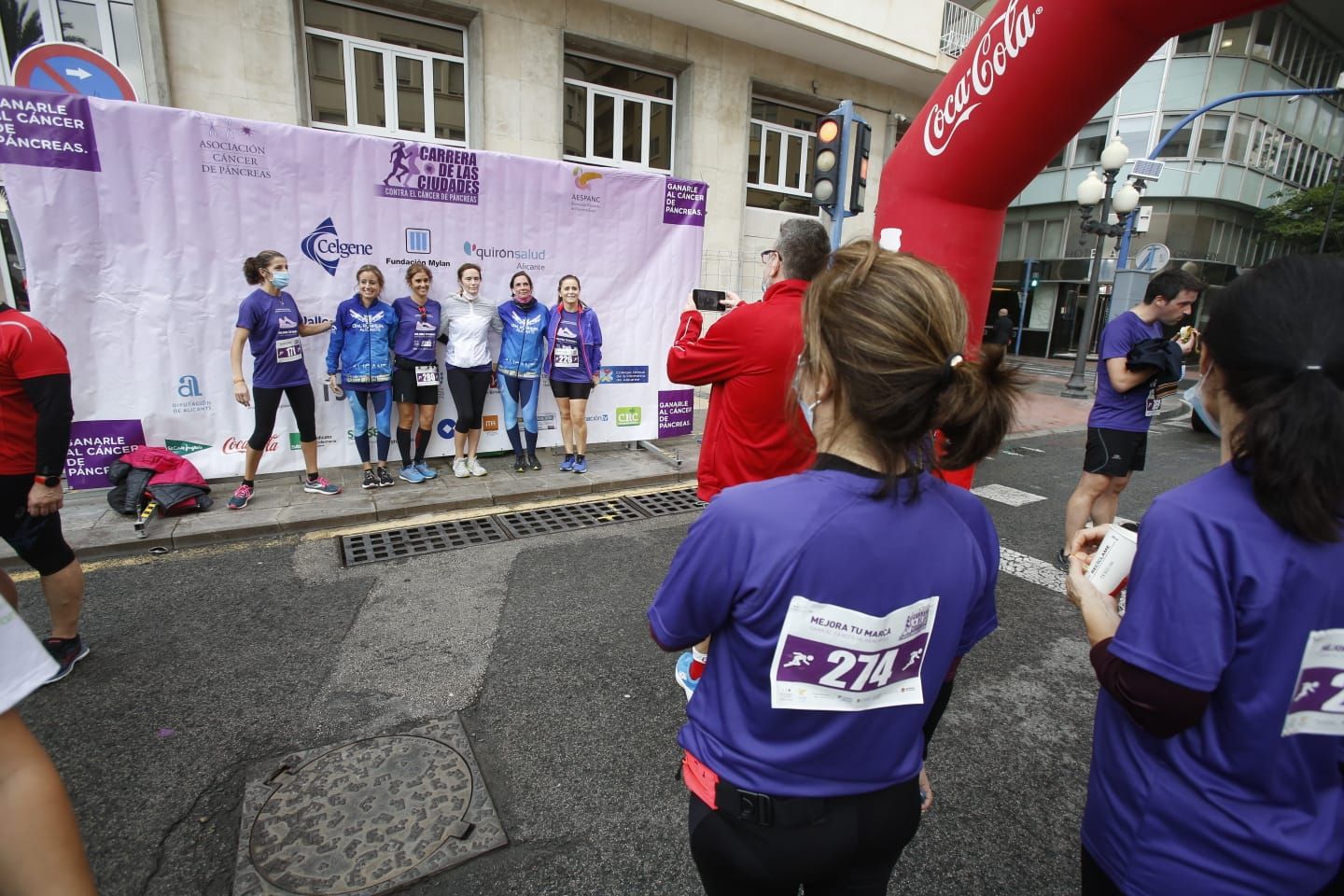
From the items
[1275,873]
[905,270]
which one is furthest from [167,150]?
[1275,873]

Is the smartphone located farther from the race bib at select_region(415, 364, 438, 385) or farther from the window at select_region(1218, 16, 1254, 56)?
the window at select_region(1218, 16, 1254, 56)

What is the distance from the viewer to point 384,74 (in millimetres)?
9016

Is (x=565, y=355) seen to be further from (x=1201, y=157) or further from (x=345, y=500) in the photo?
(x=1201, y=157)

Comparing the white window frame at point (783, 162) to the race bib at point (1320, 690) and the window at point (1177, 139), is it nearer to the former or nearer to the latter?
the race bib at point (1320, 690)

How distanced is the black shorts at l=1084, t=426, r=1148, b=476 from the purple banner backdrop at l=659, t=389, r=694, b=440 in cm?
438

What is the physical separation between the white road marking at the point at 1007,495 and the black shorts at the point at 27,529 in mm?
6969

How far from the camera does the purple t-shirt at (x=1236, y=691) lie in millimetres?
1043

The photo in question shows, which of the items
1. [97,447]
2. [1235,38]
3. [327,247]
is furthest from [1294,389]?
[1235,38]

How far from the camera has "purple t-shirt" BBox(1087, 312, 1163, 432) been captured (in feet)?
14.1

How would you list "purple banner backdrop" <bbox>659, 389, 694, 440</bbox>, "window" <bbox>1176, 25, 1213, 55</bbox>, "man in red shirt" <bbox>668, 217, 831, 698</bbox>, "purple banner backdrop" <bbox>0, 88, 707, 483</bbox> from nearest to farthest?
"man in red shirt" <bbox>668, 217, 831, 698</bbox>, "purple banner backdrop" <bbox>0, 88, 707, 483</bbox>, "purple banner backdrop" <bbox>659, 389, 694, 440</bbox>, "window" <bbox>1176, 25, 1213, 55</bbox>

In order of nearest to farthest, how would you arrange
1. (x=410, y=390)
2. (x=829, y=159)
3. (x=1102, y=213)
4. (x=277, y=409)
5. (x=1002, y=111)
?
(x=1002, y=111)
(x=277, y=409)
(x=410, y=390)
(x=829, y=159)
(x=1102, y=213)

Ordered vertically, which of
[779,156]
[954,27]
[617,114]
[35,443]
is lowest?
[35,443]

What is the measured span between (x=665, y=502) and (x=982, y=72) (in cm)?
434

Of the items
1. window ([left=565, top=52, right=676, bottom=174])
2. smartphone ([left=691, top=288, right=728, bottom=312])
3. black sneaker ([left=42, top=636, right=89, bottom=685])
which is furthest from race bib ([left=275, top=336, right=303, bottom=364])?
window ([left=565, top=52, right=676, bottom=174])
